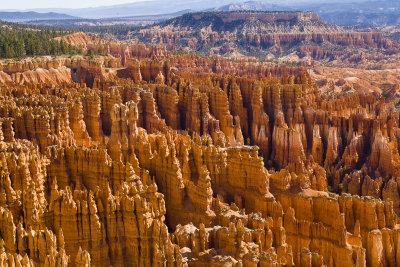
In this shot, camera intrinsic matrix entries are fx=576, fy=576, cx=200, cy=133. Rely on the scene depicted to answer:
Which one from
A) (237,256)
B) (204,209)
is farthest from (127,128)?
(237,256)

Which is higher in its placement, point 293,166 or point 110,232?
point 110,232

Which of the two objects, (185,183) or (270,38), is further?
(270,38)

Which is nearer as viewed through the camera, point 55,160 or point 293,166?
point 55,160

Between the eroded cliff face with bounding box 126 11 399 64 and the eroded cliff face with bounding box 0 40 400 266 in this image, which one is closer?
the eroded cliff face with bounding box 0 40 400 266

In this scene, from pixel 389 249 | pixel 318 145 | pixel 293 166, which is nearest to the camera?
pixel 389 249

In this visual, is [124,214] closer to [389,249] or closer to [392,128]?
[389,249]

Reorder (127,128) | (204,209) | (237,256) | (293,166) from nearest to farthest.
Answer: (237,256) → (204,209) → (127,128) → (293,166)

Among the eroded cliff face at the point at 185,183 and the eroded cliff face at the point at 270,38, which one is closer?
the eroded cliff face at the point at 185,183

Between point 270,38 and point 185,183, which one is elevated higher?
point 185,183
